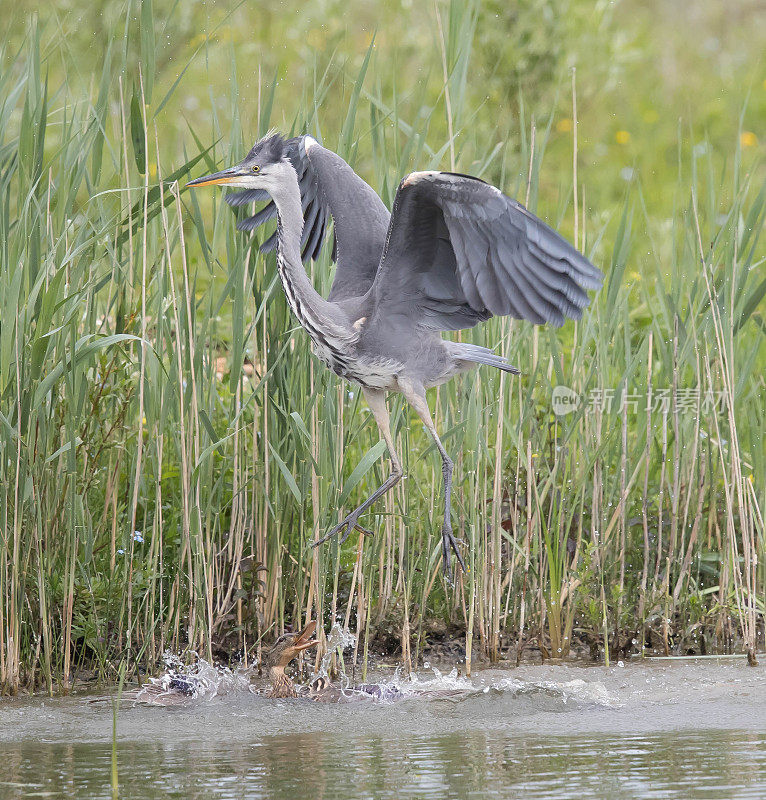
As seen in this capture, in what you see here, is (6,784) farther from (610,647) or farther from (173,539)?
(610,647)

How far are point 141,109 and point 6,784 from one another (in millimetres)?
2031

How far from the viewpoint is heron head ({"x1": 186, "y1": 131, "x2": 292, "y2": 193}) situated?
372 centimetres

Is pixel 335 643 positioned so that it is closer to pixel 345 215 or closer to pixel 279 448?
pixel 279 448

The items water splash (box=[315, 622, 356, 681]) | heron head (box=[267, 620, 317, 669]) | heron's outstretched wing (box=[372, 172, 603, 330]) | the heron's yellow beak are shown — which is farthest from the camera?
water splash (box=[315, 622, 356, 681])

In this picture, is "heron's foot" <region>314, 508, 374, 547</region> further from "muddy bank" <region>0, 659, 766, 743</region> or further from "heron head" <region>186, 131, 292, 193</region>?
"heron head" <region>186, 131, 292, 193</region>

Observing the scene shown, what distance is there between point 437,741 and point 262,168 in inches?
70.3

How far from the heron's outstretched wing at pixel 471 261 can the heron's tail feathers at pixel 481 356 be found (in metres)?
0.10

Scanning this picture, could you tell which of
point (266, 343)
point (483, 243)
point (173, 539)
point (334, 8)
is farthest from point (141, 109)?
point (334, 8)

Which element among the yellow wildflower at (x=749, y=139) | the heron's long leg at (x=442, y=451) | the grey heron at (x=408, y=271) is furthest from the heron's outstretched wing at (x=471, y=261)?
the yellow wildflower at (x=749, y=139)

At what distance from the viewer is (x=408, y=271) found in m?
3.80

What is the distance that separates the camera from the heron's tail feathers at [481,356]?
3.76 meters

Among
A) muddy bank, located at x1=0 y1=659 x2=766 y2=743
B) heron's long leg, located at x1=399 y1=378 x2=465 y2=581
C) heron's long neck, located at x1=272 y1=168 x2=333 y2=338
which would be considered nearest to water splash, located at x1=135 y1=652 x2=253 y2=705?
muddy bank, located at x1=0 y1=659 x2=766 y2=743

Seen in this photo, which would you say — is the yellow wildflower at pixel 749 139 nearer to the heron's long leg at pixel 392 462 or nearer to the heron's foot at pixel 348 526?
the heron's long leg at pixel 392 462

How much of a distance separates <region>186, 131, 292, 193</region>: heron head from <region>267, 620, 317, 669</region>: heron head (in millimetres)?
1361
